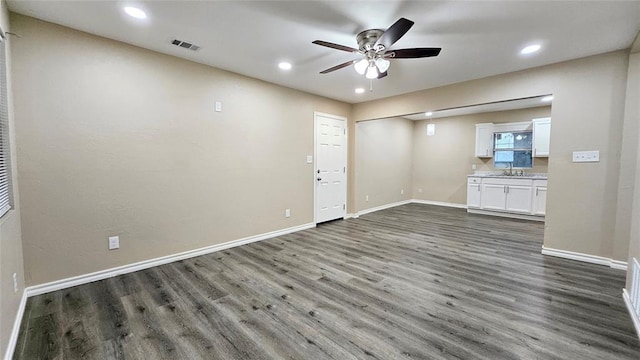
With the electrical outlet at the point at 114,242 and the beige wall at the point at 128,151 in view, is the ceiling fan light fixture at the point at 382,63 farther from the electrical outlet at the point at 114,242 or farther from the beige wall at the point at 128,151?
the electrical outlet at the point at 114,242

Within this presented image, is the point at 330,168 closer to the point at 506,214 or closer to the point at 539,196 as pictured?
the point at 506,214

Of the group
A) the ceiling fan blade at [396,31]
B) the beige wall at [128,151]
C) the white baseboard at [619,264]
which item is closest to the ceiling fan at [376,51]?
the ceiling fan blade at [396,31]

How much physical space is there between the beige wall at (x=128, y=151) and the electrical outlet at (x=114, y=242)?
0.04 metres

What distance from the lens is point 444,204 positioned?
7598 millimetres

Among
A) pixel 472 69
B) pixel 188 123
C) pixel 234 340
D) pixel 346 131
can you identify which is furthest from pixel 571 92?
pixel 188 123

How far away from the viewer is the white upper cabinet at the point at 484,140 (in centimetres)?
675

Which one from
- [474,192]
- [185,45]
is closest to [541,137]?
[474,192]

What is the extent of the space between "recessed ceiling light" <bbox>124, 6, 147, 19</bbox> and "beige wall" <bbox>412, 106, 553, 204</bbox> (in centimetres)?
725

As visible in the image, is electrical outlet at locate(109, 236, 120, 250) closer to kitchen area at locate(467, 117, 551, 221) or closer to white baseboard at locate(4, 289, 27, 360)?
white baseboard at locate(4, 289, 27, 360)

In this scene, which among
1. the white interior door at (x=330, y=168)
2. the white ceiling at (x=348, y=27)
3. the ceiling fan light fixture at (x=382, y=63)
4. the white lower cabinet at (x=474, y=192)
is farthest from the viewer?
the white lower cabinet at (x=474, y=192)

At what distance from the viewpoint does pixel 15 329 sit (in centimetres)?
190

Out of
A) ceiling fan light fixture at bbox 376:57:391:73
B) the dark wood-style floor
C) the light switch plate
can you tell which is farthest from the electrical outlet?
the light switch plate

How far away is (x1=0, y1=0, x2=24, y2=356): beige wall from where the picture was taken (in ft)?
5.53

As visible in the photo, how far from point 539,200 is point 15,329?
7.70 metres
